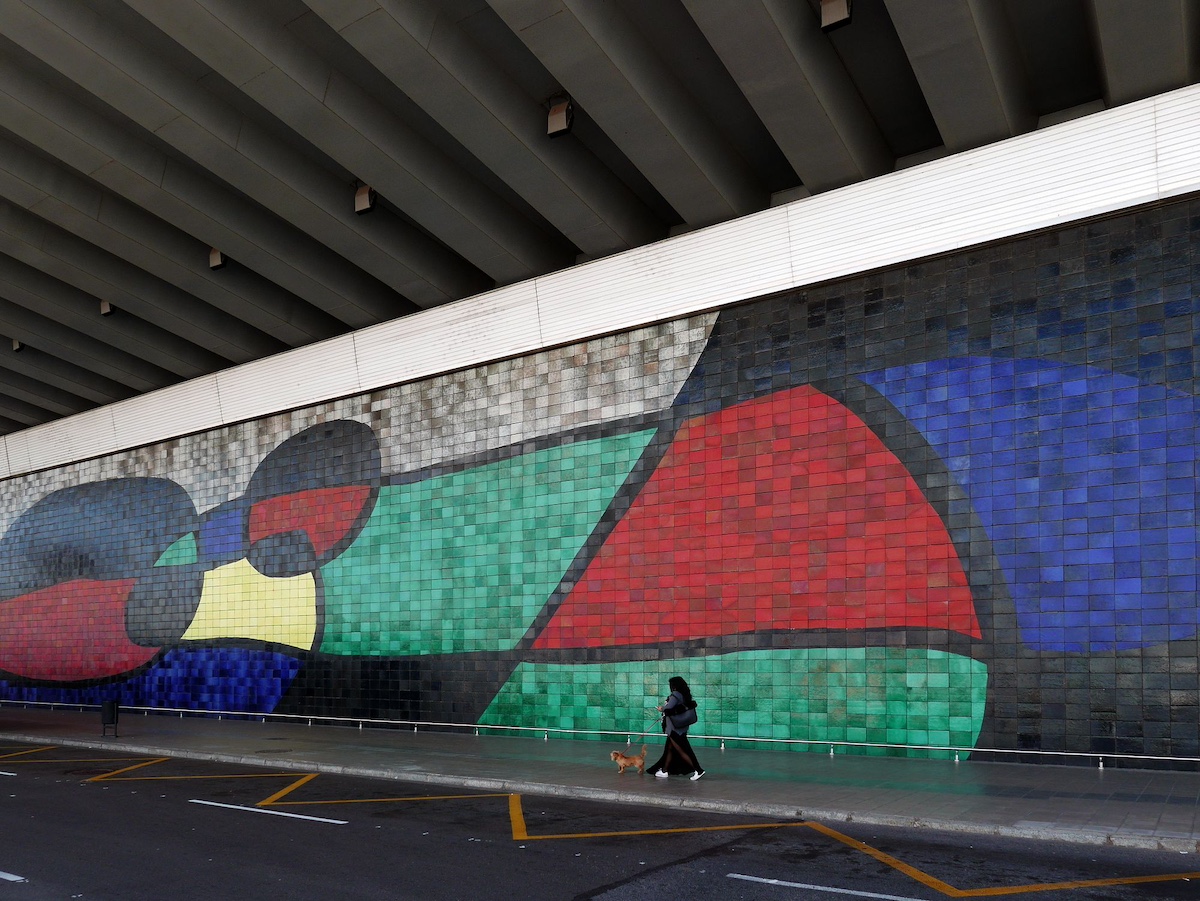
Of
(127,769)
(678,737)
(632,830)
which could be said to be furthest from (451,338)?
(632,830)

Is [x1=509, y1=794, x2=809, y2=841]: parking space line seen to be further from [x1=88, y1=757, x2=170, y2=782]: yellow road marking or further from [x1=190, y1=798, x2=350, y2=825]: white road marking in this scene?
[x1=88, y1=757, x2=170, y2=782]: yellow road marking

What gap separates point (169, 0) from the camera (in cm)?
1173

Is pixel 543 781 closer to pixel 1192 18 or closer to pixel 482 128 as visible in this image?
pixel 482 128

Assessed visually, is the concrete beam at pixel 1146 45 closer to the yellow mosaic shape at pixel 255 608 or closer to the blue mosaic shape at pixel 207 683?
the yellow mosaic shape at pixel 255 608

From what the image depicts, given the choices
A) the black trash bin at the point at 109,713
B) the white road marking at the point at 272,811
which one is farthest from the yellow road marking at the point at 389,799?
the black trash bin at the point at 109,713

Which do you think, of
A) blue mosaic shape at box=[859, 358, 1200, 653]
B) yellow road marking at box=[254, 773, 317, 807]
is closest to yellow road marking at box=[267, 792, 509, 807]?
yellow road marking at box=[254, 773, 317, 807]

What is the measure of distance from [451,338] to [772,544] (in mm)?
7596

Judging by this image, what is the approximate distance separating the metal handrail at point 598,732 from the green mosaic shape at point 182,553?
3.33 meters

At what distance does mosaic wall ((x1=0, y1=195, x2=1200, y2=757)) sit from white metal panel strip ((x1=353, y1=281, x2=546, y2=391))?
49 centimetres

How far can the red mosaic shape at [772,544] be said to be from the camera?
1362cm

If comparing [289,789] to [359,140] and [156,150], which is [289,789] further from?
[156,150]

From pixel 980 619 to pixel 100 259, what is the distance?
53.8ft

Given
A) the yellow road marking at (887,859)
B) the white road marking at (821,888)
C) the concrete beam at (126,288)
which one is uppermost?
the concrete beam at (126,288)

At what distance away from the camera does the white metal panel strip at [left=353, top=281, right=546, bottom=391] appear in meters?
17.9
